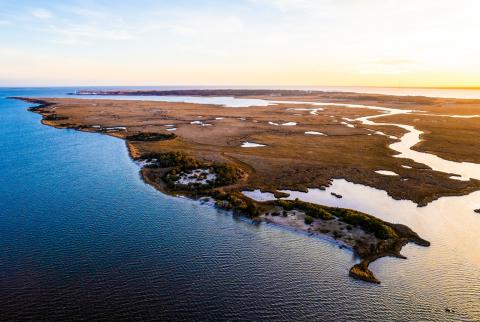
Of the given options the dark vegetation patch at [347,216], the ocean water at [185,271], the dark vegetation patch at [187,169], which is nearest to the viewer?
the ocean water at [185,271]

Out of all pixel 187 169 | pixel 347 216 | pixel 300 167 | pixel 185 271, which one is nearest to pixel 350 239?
pixel 347 216

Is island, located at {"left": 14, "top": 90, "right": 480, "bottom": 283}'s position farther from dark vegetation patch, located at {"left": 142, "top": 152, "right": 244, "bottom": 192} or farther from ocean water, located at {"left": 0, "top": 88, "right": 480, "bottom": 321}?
ocean water, located at {"left": 0, "top": 88, "right": 480, "bottom": 321}

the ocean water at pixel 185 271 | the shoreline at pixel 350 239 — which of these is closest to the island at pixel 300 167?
the shoreline at pixel 350 239

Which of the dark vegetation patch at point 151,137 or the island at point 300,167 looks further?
the dark vegetation patch at point 151,137

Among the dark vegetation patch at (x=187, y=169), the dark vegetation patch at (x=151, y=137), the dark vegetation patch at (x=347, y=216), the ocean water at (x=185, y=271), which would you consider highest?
the dark vegetation patch at (x=151, y=137)

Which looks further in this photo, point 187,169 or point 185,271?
point 187,169

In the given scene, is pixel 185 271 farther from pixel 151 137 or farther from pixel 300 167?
pixel 151 137

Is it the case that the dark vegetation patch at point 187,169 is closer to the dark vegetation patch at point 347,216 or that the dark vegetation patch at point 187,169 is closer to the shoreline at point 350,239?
the shoreline at point 350,239

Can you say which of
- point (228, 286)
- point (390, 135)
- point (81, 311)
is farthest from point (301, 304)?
point (390, 135)

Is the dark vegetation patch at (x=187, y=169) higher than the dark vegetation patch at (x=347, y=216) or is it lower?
higher
